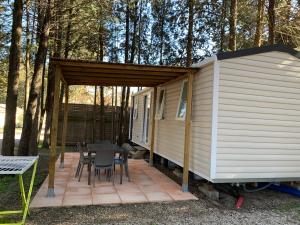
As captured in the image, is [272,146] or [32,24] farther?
[32,24]

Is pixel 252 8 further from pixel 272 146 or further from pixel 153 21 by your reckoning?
pixel 272 146

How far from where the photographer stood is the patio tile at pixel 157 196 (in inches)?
210

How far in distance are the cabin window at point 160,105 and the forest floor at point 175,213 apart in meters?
3.17

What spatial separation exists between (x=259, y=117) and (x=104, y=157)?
2999 millimetres

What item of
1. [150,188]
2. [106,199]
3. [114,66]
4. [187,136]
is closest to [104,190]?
[106,199]

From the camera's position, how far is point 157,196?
552 centimetres

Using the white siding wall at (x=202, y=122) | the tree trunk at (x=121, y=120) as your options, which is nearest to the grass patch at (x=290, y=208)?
the white siding wall at (x=202, y=122)

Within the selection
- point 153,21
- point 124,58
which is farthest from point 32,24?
point 153,21

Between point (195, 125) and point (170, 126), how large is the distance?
1.67 metres

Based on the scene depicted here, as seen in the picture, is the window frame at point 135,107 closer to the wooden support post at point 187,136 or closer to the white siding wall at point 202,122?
the white siding wall at point 202,122

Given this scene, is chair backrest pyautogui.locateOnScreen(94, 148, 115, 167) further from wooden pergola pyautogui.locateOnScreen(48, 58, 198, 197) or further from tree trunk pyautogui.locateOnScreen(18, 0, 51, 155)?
tree trunk pyautogui.locateOnScreen(18, 0, 51, 155)

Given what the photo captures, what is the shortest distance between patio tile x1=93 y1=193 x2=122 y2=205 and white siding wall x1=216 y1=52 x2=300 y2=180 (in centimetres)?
177

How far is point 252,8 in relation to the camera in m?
11.9

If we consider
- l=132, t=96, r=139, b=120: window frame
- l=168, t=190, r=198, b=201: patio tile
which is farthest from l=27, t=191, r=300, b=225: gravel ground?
l=132, t=96, r=139, b=120: window frame
